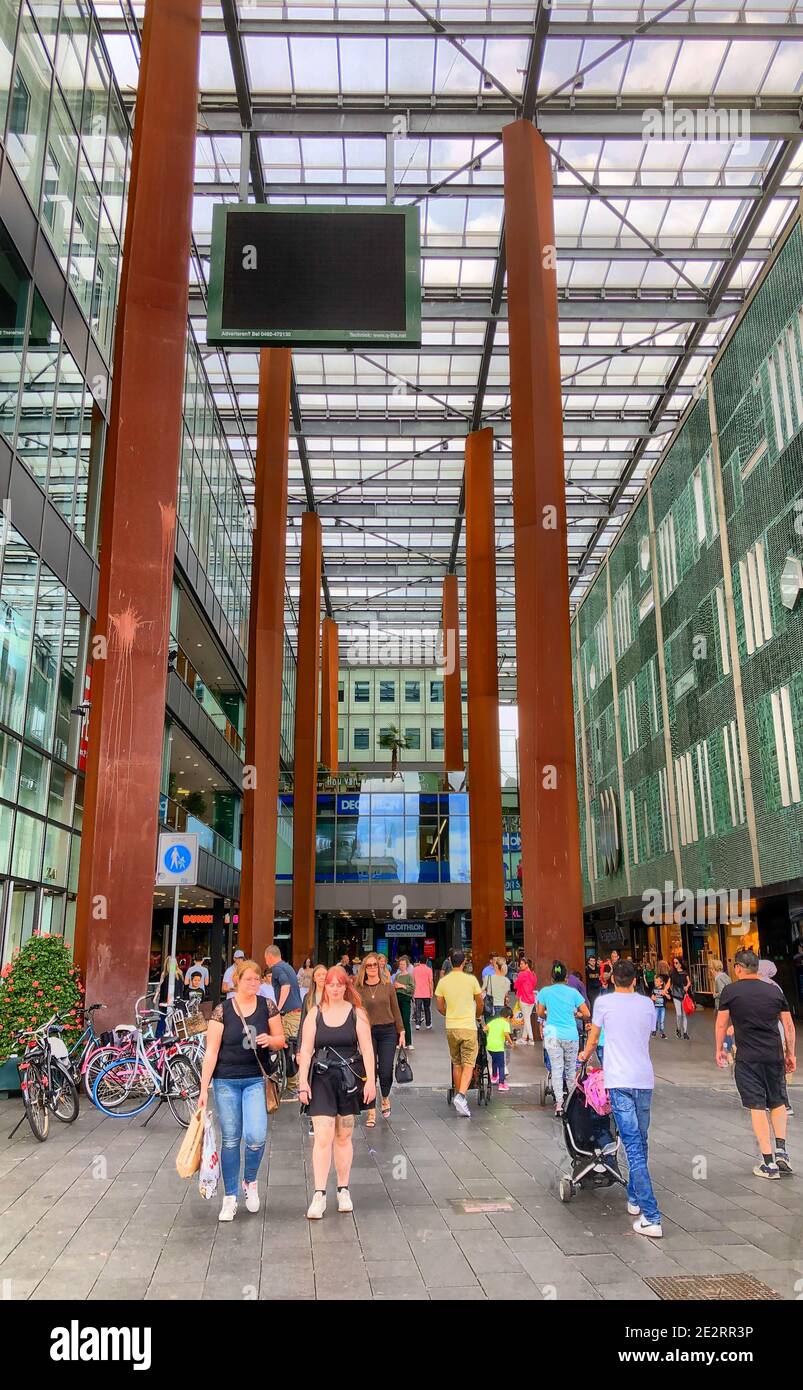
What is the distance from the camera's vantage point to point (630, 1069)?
6.67 metres

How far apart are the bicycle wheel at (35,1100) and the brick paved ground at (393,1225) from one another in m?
0.17

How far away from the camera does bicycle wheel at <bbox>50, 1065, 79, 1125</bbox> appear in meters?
10.5

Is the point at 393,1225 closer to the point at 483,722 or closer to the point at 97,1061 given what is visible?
the point at 97,1061

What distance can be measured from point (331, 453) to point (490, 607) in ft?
38.8

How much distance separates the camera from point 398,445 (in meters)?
39.8

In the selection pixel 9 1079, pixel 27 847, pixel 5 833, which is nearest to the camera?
pixel 9 1079

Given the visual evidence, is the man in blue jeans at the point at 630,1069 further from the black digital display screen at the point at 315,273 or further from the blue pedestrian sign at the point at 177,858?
the black digital display screen at the point at 315,273

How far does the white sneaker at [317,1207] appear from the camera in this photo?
6672mm

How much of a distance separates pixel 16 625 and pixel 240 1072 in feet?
39.3

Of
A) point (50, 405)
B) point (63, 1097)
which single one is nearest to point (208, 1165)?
point (63, 1097)

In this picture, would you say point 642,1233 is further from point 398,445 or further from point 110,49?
point 398,445

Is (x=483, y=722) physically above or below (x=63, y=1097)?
A: above

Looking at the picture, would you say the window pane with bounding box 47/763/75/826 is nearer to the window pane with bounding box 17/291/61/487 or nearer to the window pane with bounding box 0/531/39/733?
the window pane with bounding box 0/531/39/733
